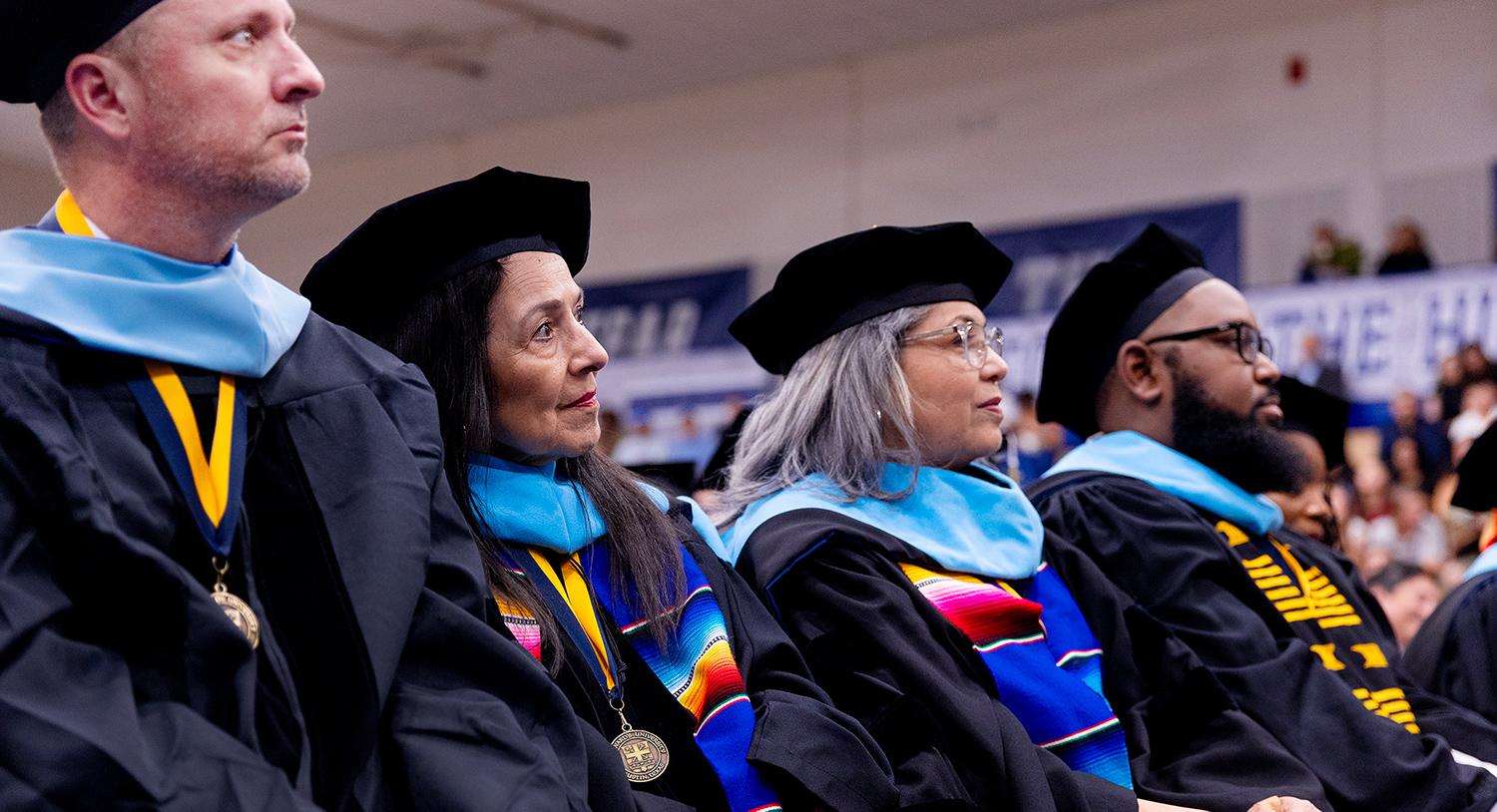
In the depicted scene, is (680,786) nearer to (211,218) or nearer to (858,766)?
(858,766)

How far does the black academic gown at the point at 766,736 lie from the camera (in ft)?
7.97

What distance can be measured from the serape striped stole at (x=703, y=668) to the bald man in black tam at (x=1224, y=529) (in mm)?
1336

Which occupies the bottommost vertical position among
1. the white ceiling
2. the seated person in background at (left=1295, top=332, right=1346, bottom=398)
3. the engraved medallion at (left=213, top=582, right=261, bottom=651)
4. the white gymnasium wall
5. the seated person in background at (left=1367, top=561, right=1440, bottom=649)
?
the seated person in background at (left=1367, top=561, right=1440, bottom=649)

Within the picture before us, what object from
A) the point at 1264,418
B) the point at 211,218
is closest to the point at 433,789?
the point at 211,218

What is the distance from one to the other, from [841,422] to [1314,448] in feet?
6.53

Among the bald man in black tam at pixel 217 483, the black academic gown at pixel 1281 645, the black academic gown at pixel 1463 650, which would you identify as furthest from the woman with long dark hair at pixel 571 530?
the black academic gown at pixel 1463 650

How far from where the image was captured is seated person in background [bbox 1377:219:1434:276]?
11438 mm

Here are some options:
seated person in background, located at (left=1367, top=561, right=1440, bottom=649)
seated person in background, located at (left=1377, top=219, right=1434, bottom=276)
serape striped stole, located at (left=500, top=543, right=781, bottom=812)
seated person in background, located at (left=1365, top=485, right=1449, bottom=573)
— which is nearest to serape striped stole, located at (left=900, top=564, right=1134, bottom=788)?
serape striped stole, located at (left=500, top=543, right=781, bottom=812)

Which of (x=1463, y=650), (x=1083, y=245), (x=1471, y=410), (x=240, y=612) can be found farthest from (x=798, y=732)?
(x=1083, y=245)

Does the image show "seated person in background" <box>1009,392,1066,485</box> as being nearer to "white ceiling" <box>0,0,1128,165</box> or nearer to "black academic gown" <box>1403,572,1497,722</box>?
"white ceiling" <box>0,0,1128,165</box>

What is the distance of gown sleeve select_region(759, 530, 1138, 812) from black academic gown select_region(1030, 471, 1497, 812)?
0.66 m

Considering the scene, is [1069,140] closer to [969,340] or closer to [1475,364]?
[1475,364]

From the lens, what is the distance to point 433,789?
1.90 metres

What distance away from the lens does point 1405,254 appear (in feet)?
37.8
